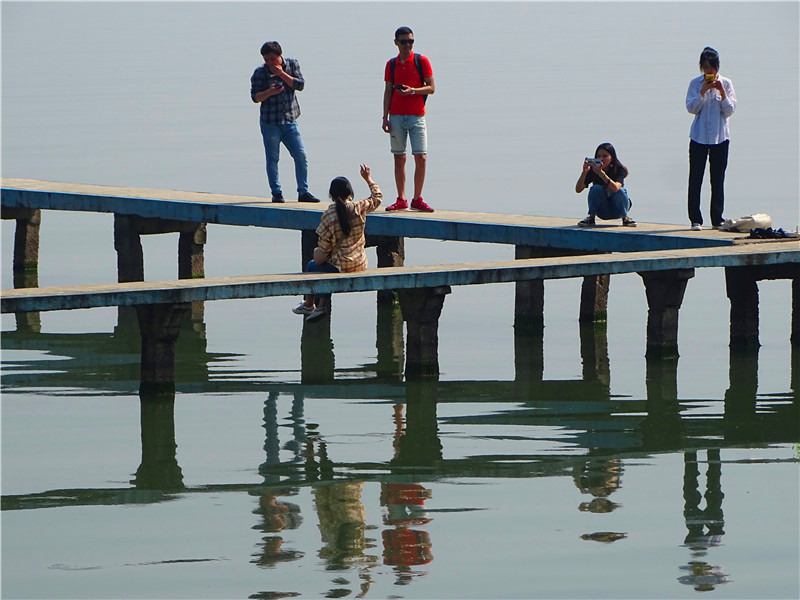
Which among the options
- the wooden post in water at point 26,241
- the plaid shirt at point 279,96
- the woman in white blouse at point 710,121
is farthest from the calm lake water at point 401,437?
the plaid shirt at point 279,96

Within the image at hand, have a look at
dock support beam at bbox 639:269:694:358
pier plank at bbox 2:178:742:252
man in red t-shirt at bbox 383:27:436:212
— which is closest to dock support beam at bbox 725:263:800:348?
pier plank at bbox 2:178:742:252

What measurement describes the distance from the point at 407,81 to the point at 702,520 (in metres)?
6.74

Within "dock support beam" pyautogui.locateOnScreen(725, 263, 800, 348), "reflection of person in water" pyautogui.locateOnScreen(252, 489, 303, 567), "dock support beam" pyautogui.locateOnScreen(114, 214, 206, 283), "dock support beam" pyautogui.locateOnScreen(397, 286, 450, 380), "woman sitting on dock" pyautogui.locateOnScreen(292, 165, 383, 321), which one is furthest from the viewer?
"dock support beam" pyautogui.locateOnScreen(114, 214, 206, 283)

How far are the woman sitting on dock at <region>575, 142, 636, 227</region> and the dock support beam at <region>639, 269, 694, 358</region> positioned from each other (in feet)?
3.82

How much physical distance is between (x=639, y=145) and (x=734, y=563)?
24563 millimetres

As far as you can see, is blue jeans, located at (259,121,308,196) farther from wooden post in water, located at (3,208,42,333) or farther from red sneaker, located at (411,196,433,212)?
wooden post in water, located at (3,208,42,333)

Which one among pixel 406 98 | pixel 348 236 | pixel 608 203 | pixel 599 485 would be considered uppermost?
pixel 406 98

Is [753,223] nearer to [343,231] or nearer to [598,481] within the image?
[343,231]

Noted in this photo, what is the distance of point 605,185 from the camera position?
1639 centimetres

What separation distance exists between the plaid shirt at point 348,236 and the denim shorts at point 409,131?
248 centimetres

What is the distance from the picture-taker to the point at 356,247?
1453 centimetres

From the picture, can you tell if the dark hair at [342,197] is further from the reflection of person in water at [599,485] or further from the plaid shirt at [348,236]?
the reflection of person in water at [599,485]

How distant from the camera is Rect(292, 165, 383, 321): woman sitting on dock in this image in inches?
564

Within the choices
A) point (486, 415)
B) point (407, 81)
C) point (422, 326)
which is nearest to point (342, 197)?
point (422, 326)
